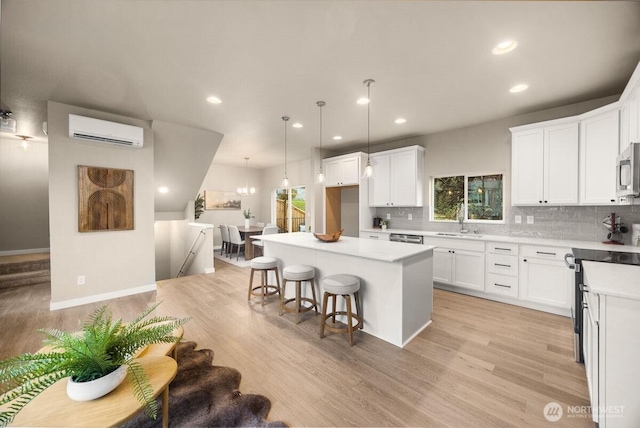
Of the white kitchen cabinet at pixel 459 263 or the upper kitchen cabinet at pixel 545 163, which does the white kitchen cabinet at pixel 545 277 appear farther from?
the upper kitchen cabinet at pixel 545 163

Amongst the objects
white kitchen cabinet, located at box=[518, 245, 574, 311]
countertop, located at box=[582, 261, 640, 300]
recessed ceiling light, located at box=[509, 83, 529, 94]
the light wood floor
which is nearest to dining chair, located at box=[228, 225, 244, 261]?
the light wood floor

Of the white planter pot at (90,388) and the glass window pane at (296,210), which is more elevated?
the glass window pane at (296,210)

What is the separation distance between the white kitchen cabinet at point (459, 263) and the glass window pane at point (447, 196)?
2.62ft

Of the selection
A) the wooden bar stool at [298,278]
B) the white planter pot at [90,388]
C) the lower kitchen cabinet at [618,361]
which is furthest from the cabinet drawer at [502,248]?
the white planter pot at [90,388]

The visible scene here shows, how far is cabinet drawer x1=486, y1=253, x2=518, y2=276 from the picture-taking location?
11.3 ft

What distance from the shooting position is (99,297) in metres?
3.77

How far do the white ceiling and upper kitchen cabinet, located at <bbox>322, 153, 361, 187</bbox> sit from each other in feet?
5.03

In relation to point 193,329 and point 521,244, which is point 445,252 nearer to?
point 521,244

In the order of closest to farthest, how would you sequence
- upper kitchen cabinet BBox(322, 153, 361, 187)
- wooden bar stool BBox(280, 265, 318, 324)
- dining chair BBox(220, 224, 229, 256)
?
wooden bar stool BBox(280, 265, 318, 324) < upper kitchen cabinet BBox(322, 153, 361, 187) < dining chair BBox(220, 224, 229, 256)

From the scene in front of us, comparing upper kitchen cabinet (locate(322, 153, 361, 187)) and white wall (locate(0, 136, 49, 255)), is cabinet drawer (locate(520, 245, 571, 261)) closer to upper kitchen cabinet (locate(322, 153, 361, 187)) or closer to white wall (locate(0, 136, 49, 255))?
upper kitchen cabinet (locate(322, 153, 361, 187))

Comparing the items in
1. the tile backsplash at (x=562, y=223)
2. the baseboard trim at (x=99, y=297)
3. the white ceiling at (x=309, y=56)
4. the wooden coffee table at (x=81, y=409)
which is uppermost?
the white ceiling at (x=309, y=56)

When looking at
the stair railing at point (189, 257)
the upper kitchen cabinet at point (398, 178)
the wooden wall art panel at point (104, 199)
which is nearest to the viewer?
the wooden wall art panel at point (104, 199)

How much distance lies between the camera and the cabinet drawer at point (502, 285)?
3441 mm

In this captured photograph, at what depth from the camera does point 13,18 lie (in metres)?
1.89
